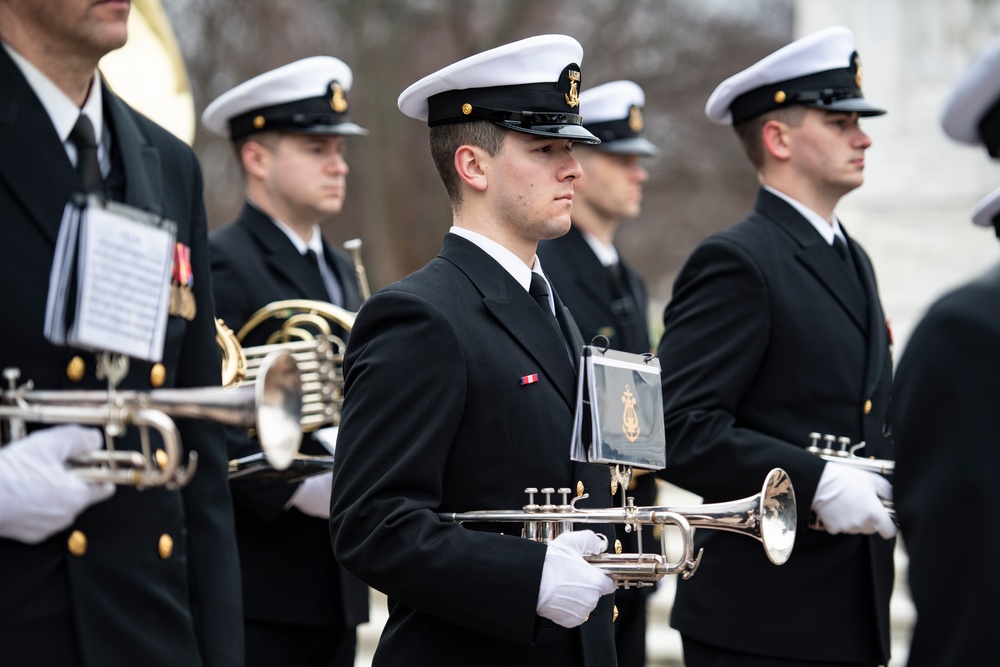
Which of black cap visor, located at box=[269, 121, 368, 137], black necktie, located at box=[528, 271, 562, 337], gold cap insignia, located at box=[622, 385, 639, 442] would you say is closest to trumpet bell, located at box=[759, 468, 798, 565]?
gold cap insignia, located at box=[622, 385, 639, 442]

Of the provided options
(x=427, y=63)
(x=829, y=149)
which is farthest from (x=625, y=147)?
(x=427, y=63)

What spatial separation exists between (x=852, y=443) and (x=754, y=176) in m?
16.4

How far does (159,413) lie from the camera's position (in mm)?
2658

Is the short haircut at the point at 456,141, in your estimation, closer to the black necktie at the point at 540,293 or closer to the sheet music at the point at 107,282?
the black necktie at the point at 540,293

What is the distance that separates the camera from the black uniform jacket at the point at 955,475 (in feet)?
8.00

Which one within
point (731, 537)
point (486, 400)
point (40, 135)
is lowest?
point (731, 537)

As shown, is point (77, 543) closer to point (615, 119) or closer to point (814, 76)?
point (814, 76)

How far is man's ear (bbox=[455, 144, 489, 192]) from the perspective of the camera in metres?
3.70

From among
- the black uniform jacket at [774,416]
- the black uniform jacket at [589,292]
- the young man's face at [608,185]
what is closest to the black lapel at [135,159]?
the black uniform jacket at [774,416]

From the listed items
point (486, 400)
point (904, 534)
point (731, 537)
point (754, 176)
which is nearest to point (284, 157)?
point (731, 537)

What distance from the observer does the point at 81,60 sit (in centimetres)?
302

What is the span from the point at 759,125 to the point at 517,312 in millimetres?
1890

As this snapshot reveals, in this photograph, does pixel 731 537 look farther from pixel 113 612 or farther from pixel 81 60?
pixel 81 60

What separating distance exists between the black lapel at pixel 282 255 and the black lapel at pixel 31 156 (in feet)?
8.59
